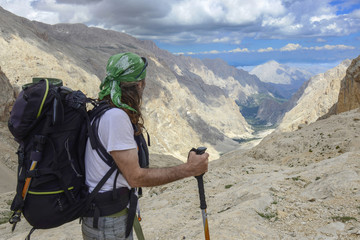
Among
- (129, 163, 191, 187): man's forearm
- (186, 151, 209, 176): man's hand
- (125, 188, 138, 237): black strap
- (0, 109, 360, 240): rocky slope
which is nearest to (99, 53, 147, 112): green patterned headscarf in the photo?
(129, 163, 191, 187): man's forearm

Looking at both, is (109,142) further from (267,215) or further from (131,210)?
(267,215)

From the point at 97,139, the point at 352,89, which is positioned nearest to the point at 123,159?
the point at 97,139

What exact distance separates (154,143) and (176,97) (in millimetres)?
64313

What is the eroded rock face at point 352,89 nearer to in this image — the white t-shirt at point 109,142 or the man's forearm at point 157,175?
the man's forearm at point 157,175

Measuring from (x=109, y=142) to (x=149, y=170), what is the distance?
0.55 metres

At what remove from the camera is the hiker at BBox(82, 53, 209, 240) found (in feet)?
9.78

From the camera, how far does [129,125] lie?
3020mm

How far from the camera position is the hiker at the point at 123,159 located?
2.98 metres

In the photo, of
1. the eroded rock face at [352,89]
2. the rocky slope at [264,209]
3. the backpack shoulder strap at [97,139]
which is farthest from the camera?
the eroded rock face at [352,89]

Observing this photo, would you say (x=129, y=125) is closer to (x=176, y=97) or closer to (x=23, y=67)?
(x=23, y=67)

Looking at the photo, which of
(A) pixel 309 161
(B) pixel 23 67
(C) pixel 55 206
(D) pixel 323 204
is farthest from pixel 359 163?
(B) pixel 23 67


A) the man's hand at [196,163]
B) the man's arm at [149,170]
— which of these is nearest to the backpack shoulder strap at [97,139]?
the man's arm at [149,170]

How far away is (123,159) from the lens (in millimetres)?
2975

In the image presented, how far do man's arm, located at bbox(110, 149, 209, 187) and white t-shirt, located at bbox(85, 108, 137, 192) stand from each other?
0.10 m
